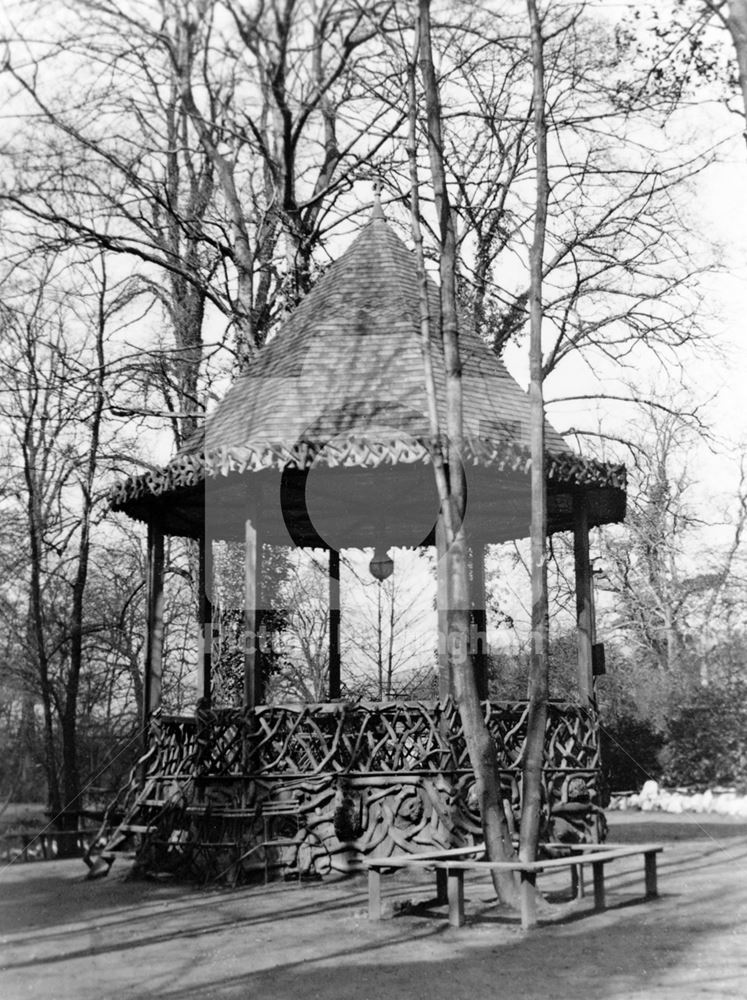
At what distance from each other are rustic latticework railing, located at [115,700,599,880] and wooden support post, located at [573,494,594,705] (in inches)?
30.8

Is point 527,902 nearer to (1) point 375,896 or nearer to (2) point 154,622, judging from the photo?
(1) point 375,896

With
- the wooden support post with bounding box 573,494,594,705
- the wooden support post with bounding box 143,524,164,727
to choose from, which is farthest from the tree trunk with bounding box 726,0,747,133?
the wooden support post with bounding box 143,524,164,727

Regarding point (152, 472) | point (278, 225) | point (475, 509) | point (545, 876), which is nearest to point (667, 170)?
point (475, 509)

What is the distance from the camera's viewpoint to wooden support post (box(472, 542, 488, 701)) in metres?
14.1

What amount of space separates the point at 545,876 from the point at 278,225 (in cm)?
1195

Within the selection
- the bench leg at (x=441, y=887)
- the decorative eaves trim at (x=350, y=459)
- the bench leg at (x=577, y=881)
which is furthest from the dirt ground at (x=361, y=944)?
the decorative eaves trim at (x=350, y=459)

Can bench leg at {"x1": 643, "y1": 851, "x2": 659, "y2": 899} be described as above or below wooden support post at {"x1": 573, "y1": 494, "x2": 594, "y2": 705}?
below

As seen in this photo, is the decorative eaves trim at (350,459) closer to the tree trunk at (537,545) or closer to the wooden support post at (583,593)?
the wooden support post at (583,593)

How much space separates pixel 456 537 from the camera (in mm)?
8594

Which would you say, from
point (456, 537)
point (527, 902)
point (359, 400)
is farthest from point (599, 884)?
point (359, 400)

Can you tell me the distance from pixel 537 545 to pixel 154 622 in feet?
18.1

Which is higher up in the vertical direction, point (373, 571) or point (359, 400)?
point (359, 400)

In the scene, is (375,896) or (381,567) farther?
(381,567)

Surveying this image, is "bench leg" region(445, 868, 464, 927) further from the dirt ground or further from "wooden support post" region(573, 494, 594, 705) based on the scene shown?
"wooden support post" region(573, 494, 594, 705)
